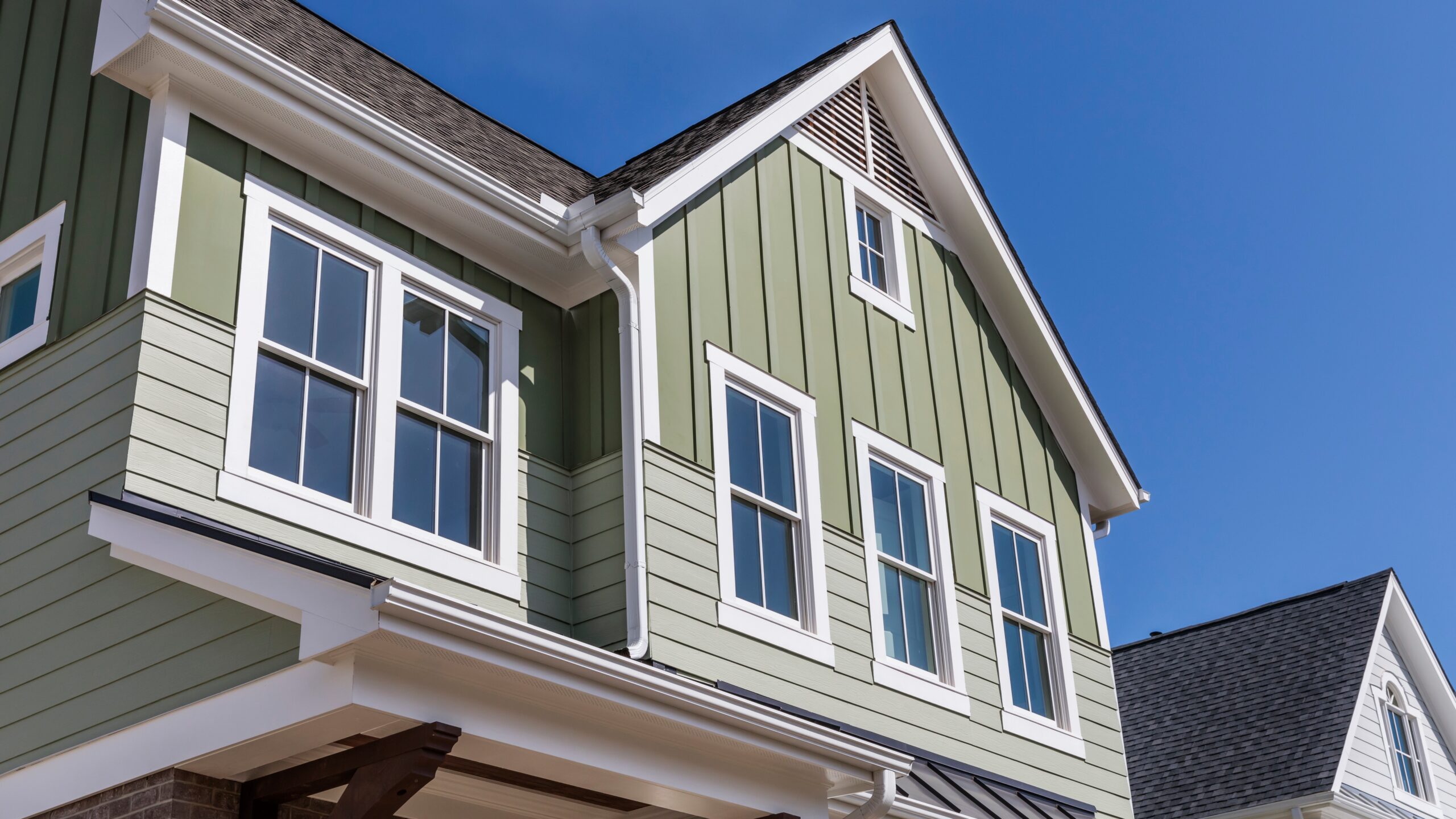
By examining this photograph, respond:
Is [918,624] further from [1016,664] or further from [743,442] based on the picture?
[743,442]

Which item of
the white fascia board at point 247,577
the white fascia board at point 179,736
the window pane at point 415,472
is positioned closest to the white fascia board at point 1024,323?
the window pane at point 415,472

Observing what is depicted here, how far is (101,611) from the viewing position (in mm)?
6953

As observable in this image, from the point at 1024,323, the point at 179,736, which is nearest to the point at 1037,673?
the point at 1024,323

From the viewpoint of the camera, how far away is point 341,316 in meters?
8.19

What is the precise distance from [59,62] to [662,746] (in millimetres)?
5635

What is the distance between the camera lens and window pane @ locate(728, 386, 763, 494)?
9.58 m

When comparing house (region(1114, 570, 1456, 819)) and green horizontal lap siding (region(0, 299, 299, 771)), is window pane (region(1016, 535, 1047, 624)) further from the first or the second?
green horizontal lap siding (region(0, 299, 299, 771))

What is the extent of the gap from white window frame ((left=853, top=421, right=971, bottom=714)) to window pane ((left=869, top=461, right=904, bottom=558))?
0.07 meters

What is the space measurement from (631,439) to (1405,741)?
47.7 ft

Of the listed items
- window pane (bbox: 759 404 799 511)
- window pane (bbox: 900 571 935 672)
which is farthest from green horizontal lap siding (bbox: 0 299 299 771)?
window pane (bbox: 900 571 935 672)

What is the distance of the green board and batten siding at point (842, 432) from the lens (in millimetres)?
8945

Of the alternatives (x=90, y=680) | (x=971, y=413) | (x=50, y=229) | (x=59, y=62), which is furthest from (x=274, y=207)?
(x=971, y=413)

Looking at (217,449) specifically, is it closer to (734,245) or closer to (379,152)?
(379,152)

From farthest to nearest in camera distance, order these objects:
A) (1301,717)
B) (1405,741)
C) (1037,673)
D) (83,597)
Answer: (1405,741) < (1301,717) < (1037,673) < (83,597)
